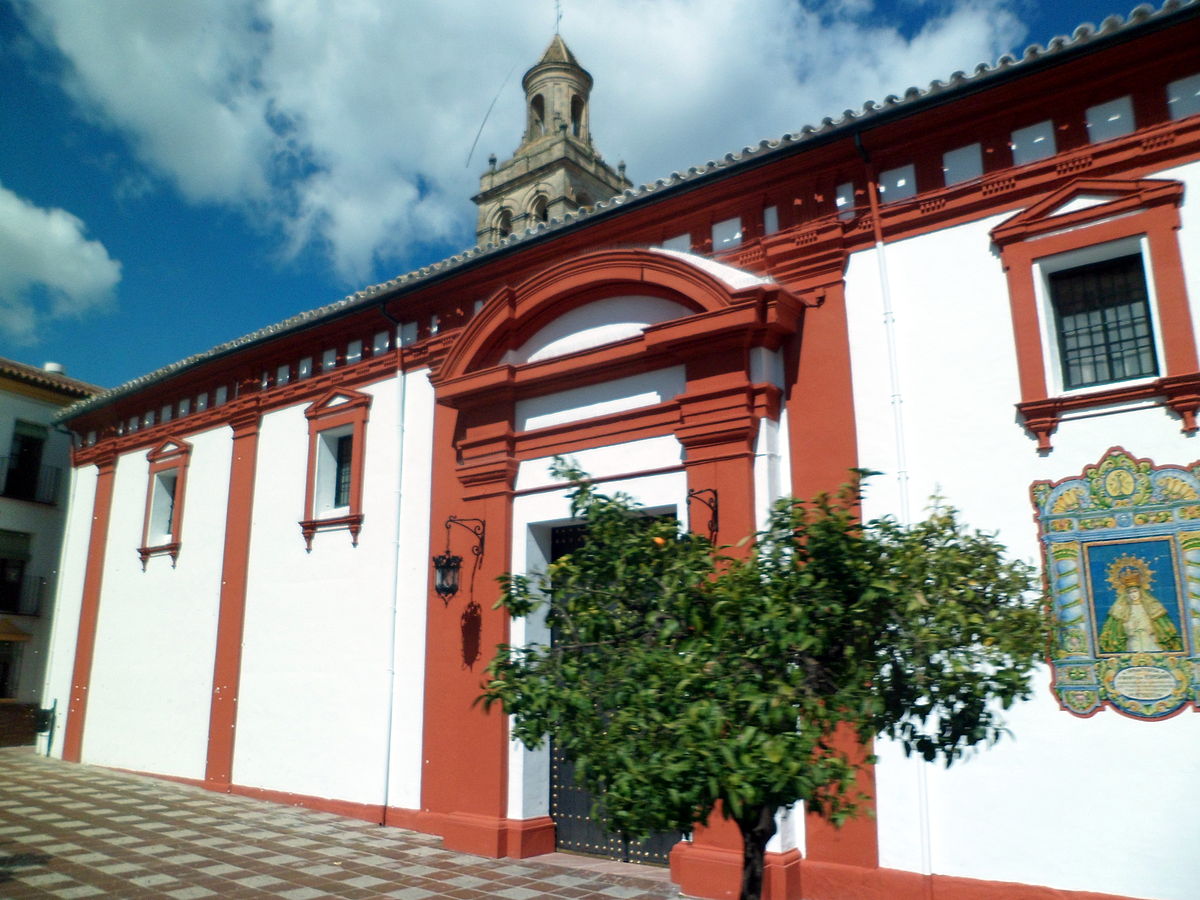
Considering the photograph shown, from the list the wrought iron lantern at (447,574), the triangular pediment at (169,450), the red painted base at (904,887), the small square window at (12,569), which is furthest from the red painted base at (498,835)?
the small square window at (12,569)

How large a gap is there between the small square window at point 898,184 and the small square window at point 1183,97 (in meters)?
1.73

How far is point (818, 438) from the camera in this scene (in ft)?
24.0

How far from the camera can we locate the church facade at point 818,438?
5906 millimetres

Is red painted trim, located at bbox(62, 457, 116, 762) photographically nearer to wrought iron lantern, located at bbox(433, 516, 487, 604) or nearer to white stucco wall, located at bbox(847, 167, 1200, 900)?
wrought iron lantern, located at bbox(433, 516, 487, 604)

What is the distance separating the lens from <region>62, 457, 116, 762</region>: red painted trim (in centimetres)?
1443

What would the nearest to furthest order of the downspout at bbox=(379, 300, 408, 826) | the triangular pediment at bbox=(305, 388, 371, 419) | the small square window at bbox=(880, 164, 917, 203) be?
the small square window at bbox=(880, 164, 917, 203) → the downspout at bbox=(379, 300, 408, 826) → the triangular pediment at bbox=(305, 388, 371, 419)

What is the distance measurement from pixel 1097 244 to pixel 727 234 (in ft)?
9.89

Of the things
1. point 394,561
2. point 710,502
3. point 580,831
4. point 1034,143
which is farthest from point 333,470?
point 1034,143

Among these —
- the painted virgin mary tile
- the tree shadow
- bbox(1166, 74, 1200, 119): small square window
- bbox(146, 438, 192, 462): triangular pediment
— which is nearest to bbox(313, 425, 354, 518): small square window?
bbox(146, 438, 192, 462): triangular pediment

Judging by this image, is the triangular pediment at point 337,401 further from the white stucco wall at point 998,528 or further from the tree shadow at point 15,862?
the white stucco wall at point 998,528

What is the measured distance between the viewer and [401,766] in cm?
947

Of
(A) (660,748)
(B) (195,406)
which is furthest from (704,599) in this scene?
(B) (195,406)

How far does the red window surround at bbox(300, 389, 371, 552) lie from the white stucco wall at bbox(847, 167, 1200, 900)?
5.98 m

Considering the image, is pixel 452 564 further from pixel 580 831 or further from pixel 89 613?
pixel 89 613
